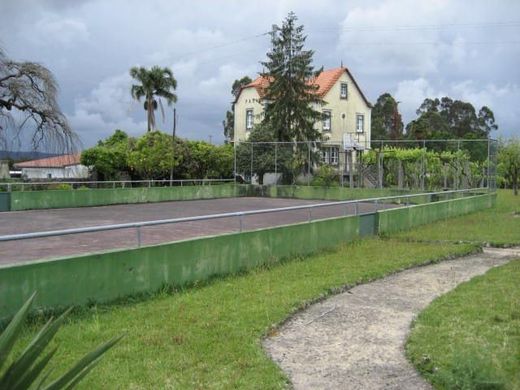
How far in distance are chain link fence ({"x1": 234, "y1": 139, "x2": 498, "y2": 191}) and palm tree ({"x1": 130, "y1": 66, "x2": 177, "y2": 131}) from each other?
17887 mm

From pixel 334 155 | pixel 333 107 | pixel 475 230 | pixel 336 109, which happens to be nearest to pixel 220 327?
pixel 475 230

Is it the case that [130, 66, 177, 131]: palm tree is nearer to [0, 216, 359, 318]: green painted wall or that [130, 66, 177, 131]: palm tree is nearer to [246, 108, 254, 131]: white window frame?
[246, 108, 254, 131]: white window frame

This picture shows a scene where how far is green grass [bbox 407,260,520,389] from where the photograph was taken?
4867mm

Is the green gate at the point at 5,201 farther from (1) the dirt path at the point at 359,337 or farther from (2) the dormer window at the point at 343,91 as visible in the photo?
(2) the dormer window at the point at 343,91

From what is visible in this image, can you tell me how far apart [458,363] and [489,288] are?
4353mm

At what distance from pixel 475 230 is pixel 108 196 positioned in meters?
15.7

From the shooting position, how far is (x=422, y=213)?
60.3 ft

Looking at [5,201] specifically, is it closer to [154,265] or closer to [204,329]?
A: [154,265]

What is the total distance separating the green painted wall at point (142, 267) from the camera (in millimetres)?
6918

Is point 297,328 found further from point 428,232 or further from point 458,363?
point 428,232

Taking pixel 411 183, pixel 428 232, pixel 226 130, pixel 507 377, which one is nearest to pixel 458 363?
pixel 507 377

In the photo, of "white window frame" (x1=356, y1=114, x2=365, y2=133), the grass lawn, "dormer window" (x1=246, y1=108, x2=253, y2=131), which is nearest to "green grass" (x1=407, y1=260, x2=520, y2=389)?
the grass lawn

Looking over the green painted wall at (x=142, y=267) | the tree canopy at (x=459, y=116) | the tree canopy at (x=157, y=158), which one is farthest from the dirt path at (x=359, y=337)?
the tree canopy at (x=459, y=116)

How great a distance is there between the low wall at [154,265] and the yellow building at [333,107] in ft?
117
